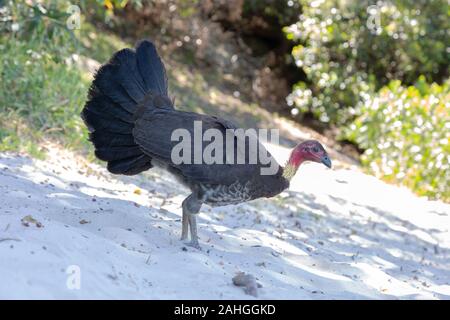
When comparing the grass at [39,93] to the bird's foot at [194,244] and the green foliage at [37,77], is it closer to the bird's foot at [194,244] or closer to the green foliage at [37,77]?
the green foliage at [37,77]

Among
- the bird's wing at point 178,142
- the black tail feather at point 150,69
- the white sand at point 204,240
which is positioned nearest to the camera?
the white sand at point 204,240

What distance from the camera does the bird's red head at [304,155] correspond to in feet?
19.4

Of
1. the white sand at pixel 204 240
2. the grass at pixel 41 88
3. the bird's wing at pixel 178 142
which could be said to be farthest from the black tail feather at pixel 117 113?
the grass at pixel 41 88

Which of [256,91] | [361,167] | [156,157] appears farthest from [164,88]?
[256,91]

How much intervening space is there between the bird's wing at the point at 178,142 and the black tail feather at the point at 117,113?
0.50 ft

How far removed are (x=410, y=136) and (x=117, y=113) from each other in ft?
19.4

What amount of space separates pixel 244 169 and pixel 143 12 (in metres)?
9.10

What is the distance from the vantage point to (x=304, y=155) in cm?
593

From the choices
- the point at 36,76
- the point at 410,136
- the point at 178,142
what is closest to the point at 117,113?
the point at 178,142

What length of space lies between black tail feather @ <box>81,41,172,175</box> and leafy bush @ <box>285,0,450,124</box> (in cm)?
770

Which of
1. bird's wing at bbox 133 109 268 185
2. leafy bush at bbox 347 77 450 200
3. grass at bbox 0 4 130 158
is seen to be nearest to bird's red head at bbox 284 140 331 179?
bird's wing at bbox 133 109 268 185

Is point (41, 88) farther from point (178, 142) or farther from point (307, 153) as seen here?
point (307, 153)

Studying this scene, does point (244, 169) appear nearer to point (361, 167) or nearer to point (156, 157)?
point (156, 157)

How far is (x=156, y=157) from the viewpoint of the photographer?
18.8ft
